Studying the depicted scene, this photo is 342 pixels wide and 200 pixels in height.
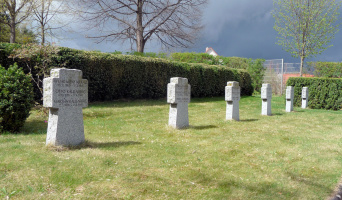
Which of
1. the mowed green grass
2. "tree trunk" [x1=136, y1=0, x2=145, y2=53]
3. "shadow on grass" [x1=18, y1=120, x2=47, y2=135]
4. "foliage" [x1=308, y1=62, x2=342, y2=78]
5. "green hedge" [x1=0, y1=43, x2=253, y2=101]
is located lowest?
the mowed green grass

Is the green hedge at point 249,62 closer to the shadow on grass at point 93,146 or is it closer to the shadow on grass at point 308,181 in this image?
the shadow on grass at point 93,146

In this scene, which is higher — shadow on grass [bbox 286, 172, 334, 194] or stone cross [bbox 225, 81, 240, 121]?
stone cross [bbox 225, 81, 240, 121]

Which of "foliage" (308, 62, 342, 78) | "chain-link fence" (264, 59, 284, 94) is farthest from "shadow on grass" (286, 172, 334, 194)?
"foliage" (308, 62, 342, 78)

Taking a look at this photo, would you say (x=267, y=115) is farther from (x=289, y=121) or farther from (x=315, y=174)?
(x=315, y=174)

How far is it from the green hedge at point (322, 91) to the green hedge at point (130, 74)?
222 inches

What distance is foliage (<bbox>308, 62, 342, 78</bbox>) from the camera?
24141mm

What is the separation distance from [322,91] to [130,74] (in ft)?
38.9

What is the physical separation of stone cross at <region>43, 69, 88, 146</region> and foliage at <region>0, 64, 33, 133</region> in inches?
74.5

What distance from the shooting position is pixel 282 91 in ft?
83.8

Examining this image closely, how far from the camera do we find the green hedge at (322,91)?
16.3 meters

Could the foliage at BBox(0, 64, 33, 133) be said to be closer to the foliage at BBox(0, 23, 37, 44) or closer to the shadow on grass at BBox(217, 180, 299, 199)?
the shadow on grass at BBox(217, 180, 299, 199)

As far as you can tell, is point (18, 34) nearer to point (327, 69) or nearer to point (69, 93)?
point (69, 93)

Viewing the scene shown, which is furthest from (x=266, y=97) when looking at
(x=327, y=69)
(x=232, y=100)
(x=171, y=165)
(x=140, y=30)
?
(x=327, y=69)

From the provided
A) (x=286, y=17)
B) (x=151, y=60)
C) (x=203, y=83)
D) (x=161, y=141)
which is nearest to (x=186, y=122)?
(x=161, y=141)
